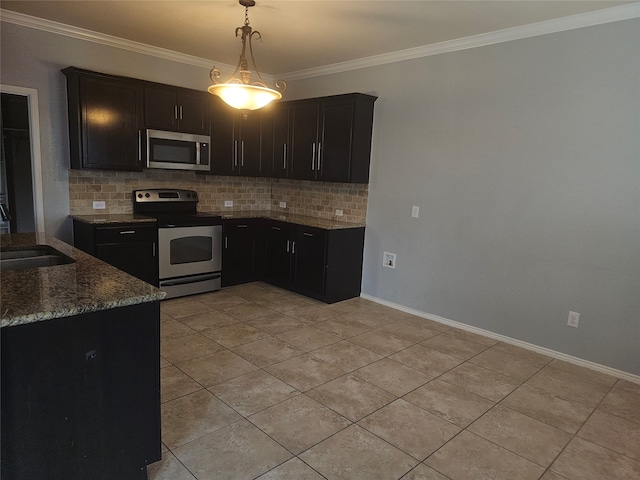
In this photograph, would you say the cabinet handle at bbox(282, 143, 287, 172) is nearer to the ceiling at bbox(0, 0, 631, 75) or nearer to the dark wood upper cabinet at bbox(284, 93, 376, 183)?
the dark wood upper cabinet at bbox(284, 93, 376, 183)

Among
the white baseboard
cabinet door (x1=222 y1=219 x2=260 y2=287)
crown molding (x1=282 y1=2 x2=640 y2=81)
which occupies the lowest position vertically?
the white baseboard

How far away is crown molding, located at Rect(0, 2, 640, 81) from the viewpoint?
9.82ft

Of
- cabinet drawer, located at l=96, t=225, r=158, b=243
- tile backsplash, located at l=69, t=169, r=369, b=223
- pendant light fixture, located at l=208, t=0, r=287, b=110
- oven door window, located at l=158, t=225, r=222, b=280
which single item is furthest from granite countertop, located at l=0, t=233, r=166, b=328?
tile backsplash, located at l=69, t=169, r=369, b=223

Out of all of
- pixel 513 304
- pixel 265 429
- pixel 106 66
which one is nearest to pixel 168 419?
pixel 265 429

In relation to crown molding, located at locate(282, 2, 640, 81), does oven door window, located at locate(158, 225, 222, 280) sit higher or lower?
lower

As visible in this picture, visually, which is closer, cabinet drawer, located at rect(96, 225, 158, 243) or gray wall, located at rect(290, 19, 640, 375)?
gray wall, located at rect(290, 19, 640, 375)

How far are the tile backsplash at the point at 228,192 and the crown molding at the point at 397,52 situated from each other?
4.26ft

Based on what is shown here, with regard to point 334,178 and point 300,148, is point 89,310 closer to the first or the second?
point 334,178

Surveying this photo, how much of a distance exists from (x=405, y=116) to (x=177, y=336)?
305cm

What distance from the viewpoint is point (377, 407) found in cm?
255

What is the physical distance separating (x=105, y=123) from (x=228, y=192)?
69.5 inches

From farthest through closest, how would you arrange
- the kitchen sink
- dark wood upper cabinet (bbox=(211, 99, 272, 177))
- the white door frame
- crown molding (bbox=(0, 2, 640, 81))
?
dark wood upper cabinet (bbox=(211, 99, 272, 177))
the white door frame
crown molding (bbox=(0, 2, 640, 81))
the kitchen sink

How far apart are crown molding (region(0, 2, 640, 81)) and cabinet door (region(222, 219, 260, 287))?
77.2 inches

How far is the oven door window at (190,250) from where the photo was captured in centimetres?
438
